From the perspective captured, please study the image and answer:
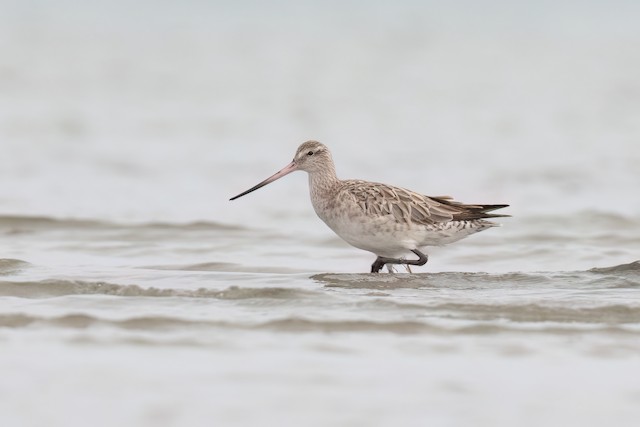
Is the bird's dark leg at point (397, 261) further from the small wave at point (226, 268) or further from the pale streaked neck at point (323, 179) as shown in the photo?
the pale streaked neck at point (323, 179)

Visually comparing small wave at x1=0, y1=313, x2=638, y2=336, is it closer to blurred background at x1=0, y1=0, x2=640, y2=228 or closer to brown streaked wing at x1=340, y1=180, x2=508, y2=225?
brown streaked wing at x1=340, y1=180, x2=508, y2=225

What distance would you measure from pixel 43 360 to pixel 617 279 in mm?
4561

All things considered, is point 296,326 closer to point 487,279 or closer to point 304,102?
point 487,279

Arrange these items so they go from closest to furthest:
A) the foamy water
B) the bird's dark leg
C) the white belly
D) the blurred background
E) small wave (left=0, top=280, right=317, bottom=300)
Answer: the foamy water
small wave (left=0, top=280, right=317, bottom=300)
the white belly
the bird's dark leg
the blurred background

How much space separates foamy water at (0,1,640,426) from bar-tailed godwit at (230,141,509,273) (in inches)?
12.7

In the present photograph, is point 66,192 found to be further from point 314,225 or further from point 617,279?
point 617,279

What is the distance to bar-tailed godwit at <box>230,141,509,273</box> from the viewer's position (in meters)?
10.4

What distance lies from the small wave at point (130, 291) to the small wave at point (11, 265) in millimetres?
644

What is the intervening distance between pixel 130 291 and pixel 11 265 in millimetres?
1552

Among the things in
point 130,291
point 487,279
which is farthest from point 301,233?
point 130,291

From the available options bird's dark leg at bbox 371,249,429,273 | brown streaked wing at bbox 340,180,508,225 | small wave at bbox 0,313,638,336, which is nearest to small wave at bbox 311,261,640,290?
bird's dark leg at bbox 371,249,429,273

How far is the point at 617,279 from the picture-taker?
9.92 metres

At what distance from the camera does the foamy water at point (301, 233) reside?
6.76 metres

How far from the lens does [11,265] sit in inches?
408
